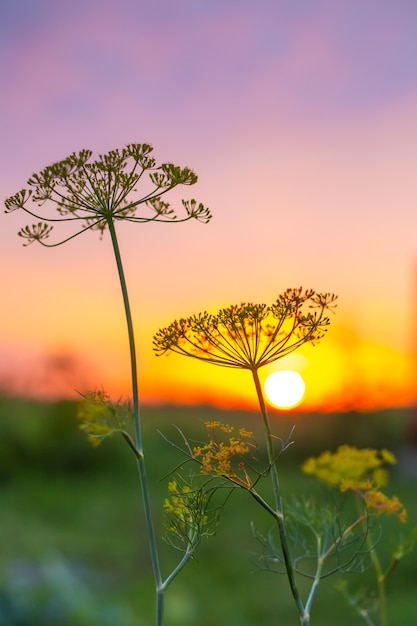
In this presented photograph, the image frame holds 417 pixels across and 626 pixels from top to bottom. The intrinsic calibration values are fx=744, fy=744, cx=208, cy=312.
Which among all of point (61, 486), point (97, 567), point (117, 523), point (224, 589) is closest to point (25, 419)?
point (61, 486)

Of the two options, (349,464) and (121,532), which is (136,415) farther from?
(121,532)

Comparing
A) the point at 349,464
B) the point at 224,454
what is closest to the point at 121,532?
the point at 349,464

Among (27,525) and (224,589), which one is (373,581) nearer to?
(224,589)

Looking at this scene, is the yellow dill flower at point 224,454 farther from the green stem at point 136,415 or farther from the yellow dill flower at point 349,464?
the yellow dill flower at point 349,464

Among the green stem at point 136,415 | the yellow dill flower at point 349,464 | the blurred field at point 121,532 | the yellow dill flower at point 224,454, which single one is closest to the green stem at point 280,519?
the yellow dill flower at point 224,454

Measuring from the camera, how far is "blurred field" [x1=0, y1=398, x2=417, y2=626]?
6762 mm

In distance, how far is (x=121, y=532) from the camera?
10.5 meters

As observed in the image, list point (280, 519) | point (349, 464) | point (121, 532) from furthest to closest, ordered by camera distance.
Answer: point (121, 532) < point (349, 464) < point (280, 519)

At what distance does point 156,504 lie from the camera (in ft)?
38.4

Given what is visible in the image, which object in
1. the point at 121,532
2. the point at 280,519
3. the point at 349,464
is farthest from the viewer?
the point at 121,532

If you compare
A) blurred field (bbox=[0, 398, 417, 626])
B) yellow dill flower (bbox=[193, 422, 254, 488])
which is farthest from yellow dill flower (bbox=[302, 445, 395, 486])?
blurred field (bbox=[0, 398, 417, 626])

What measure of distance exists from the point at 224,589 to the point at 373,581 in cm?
165

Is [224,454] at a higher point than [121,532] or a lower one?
higher

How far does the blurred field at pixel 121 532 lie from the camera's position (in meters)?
6.76
